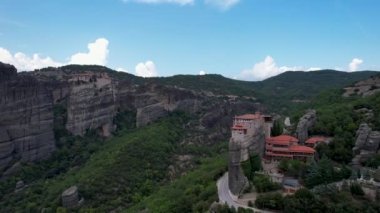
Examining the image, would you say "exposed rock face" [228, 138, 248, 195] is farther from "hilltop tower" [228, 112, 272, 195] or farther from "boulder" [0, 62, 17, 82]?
"boulder" [0, 62, 17, 82]

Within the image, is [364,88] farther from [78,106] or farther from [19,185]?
[19,185]

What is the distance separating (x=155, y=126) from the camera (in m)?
91.6

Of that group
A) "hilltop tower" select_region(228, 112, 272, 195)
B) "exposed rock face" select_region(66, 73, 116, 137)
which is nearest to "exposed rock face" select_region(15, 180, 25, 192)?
"exposed rock face" select_region(66, 73, 116, 137)

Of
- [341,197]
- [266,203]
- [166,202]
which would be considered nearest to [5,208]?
[166,202]

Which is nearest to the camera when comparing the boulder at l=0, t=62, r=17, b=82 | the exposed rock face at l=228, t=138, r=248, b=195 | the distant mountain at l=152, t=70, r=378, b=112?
the exposed rock face at l=228, t=138, r=248, b=195

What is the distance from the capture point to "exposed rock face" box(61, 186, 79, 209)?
6012 centimetres

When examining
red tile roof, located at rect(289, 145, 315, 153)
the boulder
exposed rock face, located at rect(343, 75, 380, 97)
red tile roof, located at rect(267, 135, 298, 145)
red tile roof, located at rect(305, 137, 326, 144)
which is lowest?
red tile roof, located at rect(289, 145, 315, 153)

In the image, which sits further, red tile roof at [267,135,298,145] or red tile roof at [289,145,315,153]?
red tile roof at [267,135,298,145]

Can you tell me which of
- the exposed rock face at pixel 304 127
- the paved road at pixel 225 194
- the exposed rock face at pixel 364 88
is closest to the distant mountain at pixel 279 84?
the exposed rock face at pixel 364 88

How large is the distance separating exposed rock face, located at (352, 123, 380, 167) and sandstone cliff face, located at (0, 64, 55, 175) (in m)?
48.9

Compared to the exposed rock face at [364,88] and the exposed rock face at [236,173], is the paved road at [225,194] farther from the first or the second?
the exposed rock face at [364,88]

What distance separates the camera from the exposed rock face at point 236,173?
4672cm

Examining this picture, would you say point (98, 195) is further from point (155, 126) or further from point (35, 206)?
point (155, 126)

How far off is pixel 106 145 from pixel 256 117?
38.3 metres
